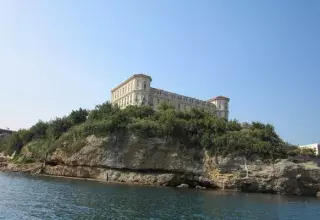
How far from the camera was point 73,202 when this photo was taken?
33.3 metres

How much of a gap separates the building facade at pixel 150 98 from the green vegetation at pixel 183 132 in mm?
25141

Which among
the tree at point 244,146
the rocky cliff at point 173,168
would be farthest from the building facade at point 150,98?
the tree at point 244,146

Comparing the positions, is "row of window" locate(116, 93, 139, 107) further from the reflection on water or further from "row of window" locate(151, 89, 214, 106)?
the reflection on water

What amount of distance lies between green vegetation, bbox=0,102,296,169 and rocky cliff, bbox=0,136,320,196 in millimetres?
1445

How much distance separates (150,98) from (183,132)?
143 feet

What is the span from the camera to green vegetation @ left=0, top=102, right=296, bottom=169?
63.7 metres

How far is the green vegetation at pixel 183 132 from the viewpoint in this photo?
63.7 metres

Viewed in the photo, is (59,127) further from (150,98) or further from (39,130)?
(150,98)

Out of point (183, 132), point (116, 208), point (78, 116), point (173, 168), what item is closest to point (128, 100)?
point (78, 116)

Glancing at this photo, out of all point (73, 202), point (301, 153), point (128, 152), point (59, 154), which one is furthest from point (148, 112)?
point (73, 202)

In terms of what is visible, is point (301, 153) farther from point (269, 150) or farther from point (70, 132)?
point (70, 132)

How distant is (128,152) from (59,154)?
16.6m

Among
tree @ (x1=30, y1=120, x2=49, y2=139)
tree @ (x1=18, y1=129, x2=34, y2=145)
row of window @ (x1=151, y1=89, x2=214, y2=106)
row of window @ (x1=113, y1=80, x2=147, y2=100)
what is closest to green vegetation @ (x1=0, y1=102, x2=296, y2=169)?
tree @ (x1=30, y1=120, x2=49, y2=139)

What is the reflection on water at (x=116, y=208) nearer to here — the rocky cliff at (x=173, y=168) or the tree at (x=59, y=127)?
the rocky cliff at (x=173, y=168)
